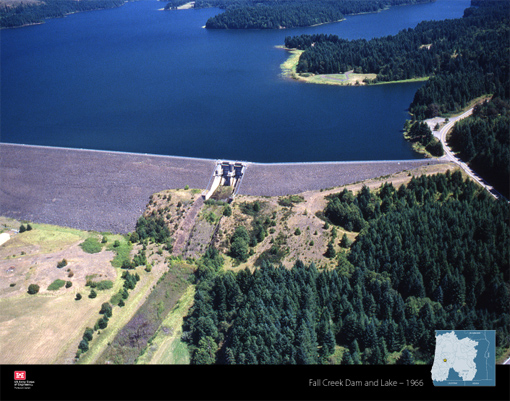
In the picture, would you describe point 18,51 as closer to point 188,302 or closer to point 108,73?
point 108,73

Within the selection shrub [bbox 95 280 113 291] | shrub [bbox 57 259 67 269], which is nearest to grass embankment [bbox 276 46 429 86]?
shrub [bbox 57 259 67 269]

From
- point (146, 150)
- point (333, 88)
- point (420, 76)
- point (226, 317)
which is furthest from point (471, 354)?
point (420, 76)

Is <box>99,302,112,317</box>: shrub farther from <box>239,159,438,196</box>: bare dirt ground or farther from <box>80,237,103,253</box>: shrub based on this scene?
<box>239,159,438,196</box>: bare dirt ground

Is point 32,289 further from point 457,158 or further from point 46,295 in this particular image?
point 457,158

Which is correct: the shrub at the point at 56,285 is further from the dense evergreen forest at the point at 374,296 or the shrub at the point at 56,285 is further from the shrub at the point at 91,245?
the dense evergreen forest at the point at 374,296

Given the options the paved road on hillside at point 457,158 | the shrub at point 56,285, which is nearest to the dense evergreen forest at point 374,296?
the paved road on hillside at point 457,158

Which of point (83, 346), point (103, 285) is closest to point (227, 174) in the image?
point (103, 285)
